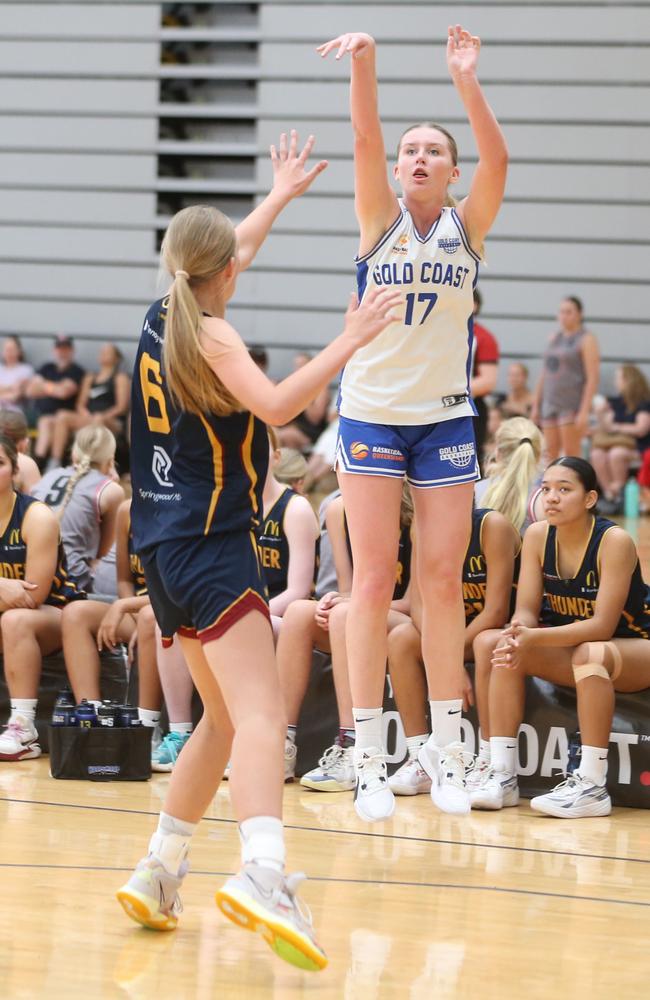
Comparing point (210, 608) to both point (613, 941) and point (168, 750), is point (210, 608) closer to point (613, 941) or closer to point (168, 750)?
point (613, 941)

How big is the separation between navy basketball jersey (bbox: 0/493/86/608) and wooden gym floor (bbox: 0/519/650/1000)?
839mm

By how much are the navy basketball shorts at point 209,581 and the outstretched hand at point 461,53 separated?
1.50 m

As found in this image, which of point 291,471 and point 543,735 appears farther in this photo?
point 291,471

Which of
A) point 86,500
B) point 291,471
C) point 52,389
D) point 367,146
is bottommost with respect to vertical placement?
point 86,500

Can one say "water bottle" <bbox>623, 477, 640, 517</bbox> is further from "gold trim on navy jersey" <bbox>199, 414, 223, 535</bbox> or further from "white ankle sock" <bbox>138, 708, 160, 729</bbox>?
"gold trim on navy jersey" <bbox>199, 414, 223, 535</bbox>

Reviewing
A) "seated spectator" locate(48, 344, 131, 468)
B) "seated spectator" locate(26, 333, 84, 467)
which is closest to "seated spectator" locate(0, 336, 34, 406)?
"seated spectator" locate(26, 333, 84, 467)

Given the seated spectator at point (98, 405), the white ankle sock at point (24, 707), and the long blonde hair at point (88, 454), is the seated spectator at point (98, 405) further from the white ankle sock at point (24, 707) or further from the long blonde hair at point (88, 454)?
the white ankle sock at point (24, 707)

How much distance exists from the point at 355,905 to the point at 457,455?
47.3 inches

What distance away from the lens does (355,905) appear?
3025 mm

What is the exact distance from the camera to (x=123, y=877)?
10.5 ft

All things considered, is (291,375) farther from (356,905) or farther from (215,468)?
(356,905)

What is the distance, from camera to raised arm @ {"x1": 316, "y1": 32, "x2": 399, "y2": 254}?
3.28m

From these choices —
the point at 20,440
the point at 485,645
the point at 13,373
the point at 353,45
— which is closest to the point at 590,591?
the point at 485,645

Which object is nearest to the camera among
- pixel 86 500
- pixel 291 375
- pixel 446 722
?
pixel 291 375
